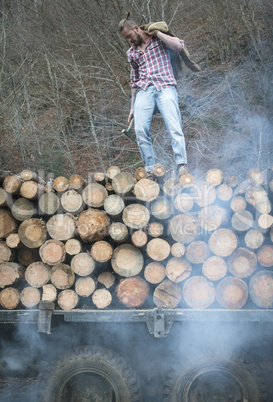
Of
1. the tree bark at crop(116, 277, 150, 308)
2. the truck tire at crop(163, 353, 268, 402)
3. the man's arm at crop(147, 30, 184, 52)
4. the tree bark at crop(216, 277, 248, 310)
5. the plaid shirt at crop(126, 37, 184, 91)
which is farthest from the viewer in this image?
the plaid shirt at crop(126, 37, 184, 91)

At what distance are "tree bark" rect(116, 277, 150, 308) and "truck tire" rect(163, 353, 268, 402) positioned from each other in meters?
0.65

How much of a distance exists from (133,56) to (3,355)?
11.9 ft

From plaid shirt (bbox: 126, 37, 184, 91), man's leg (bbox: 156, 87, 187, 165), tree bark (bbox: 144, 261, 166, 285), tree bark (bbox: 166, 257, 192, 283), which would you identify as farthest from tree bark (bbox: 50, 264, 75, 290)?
plaid shirt (bbox: 126, 37, 184, 91)

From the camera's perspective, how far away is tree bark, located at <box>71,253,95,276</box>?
3.13 m

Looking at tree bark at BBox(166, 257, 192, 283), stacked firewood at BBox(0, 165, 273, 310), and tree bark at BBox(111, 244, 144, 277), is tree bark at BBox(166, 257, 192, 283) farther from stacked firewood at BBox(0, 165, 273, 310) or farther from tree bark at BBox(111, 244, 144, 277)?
tree bark at BBox(111, 244, 144, 277)

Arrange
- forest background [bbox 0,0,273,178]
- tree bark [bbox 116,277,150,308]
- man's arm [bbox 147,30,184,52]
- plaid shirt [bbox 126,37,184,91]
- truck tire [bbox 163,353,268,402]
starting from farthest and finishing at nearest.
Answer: forest background [bbox 0,0,273,178] < plaid shirt [bbox 126,37,184,91] < man's arm [bbox 147,30,184,52] < tree bark [bbox 116,277,150,308] < truck tire [bbox 163,353,268,402]

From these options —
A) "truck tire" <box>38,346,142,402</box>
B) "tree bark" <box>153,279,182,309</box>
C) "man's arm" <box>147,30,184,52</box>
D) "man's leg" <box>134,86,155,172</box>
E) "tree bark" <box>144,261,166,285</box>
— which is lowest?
"truck tire" <box>38,346,142,402</box>

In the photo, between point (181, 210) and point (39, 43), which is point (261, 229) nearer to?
point (181, 210)

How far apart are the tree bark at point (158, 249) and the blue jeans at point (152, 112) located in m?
1.02

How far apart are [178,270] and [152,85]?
2176 millimetres

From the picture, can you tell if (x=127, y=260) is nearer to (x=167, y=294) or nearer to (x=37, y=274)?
(x=167, y=294)

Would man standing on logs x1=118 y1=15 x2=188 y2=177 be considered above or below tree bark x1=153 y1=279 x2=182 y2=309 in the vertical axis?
above

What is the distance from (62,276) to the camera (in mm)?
3162

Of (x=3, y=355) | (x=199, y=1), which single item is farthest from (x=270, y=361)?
(x=199, y=1)
